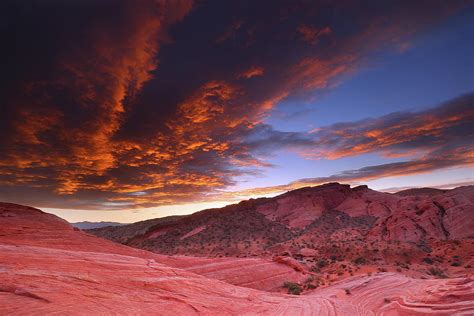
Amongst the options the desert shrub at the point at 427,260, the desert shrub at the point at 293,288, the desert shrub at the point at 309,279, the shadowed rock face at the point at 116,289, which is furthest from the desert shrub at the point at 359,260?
the shadowed rock face at the point at 116,289

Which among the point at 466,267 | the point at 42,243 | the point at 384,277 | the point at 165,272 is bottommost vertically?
the point at 466,267

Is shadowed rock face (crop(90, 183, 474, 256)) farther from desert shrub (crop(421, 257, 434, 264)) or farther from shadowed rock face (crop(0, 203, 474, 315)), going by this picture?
shadowed rock face (crop(0, 203, 474, 315))

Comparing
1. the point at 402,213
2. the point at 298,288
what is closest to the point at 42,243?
the point at 298,288

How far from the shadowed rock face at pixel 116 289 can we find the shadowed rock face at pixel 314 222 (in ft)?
84.8

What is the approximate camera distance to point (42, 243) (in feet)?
33.8

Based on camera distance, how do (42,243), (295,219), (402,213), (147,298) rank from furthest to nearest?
(295,219) → (402,213) → (42,243) → (147,298)

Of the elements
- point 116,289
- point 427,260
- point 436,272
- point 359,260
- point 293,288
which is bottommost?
point 436,272

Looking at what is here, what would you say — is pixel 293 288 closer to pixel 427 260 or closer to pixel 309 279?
pixel 309 279

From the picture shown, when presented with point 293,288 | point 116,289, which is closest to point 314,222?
point 293,288

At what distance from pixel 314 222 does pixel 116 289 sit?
55.7 metres

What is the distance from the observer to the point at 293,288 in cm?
1717

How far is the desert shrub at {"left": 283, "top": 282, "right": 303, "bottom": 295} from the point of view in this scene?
55.0 ft

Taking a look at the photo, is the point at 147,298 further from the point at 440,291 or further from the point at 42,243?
the point at 440,291

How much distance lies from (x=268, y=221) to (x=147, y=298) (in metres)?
56.9
